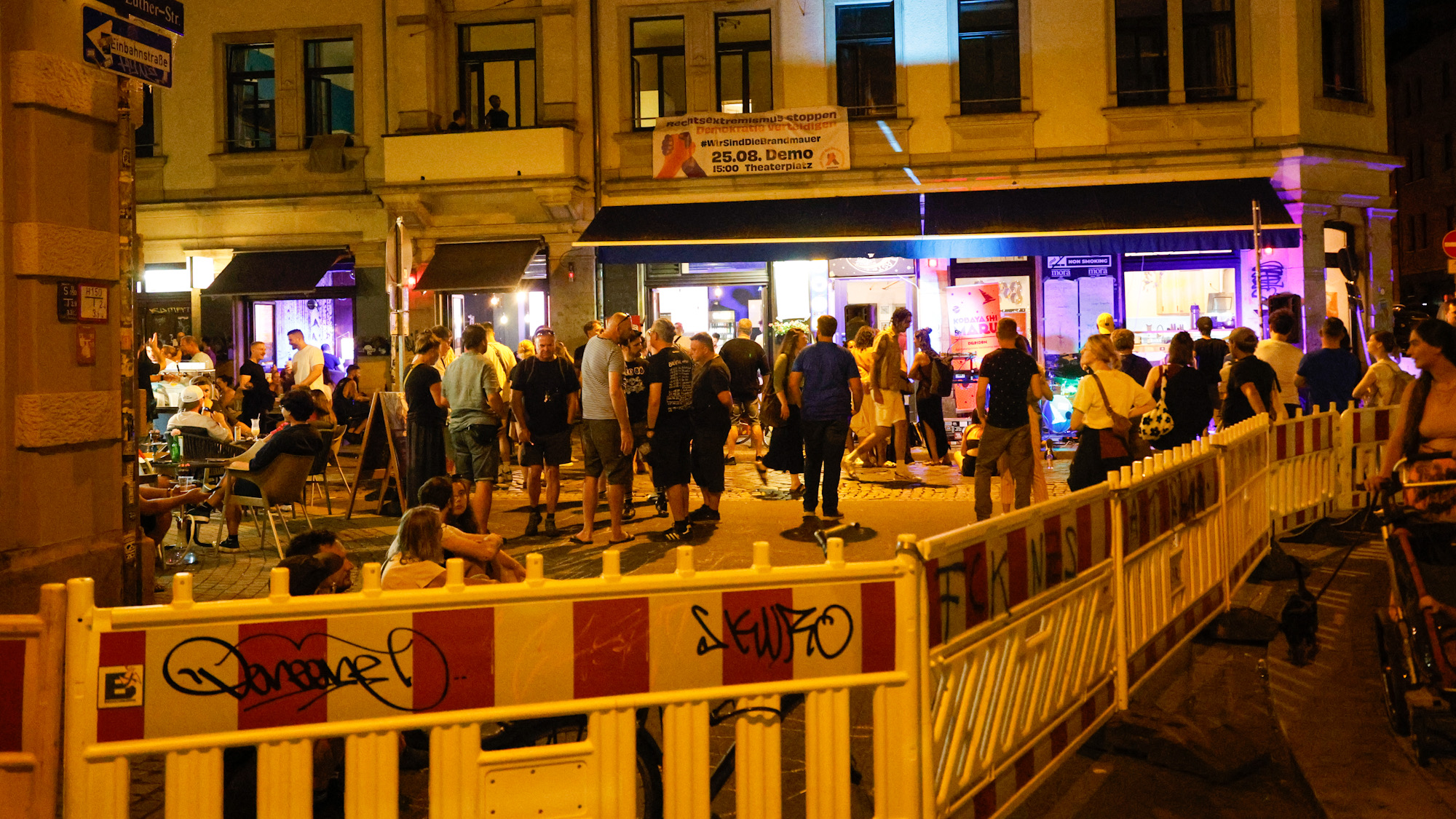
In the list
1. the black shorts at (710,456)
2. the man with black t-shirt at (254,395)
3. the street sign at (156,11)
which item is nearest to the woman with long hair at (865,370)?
the black shorts at (710,456)

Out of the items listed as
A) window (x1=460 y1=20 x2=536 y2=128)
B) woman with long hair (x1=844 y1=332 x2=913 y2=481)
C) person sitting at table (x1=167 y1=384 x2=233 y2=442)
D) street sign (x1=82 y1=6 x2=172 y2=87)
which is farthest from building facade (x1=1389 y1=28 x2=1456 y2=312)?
street sign (x1=82 y1=6 x2=172 y2=87)

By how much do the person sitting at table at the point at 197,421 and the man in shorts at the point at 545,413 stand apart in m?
2.65

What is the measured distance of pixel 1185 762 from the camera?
4.40 meters

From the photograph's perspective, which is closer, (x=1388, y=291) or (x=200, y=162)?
(x=1388, y=291)

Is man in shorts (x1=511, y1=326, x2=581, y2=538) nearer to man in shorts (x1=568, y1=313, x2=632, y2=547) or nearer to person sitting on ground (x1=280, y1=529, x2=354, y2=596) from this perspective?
man in shorts (x1=568, y1=313, x2=632, y2=547)

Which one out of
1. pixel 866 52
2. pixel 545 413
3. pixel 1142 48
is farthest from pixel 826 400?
pixel 1142 48

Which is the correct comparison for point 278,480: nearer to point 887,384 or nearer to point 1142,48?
point 887,384

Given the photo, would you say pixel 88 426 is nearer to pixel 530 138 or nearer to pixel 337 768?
pixel 337 768

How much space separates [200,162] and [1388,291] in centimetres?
1942

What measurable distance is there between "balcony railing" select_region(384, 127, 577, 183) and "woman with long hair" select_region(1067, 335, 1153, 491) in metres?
11.5

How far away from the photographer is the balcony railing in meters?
18.0

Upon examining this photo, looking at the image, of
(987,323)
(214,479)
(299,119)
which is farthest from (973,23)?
(214,479)

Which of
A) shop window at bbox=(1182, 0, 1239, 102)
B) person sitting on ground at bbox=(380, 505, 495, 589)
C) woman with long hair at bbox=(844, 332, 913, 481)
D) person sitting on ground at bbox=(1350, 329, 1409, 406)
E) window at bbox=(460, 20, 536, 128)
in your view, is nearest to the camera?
person sitting on ground at bbox=(380, 505, 495, 589)

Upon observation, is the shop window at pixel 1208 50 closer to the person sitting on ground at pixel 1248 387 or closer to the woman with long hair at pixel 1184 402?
the person sitting on ground at pixel 1248 387
